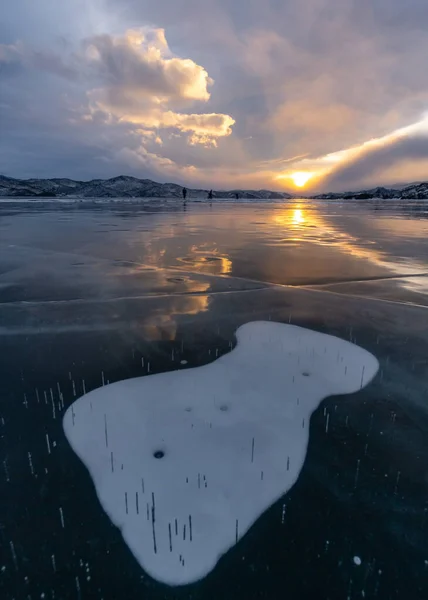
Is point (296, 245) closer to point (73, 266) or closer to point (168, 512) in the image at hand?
point (73, 266)

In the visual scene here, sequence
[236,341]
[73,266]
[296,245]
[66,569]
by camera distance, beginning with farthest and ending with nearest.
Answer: [296,245] < [73,266] < [236,341] < [66,569]

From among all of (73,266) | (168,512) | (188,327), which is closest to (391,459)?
(168,512)

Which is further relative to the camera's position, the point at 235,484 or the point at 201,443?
the point at 201,443

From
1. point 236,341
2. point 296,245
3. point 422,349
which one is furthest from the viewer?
point 296,245

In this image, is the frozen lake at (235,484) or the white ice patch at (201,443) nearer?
the frozen lake at (235,484)
